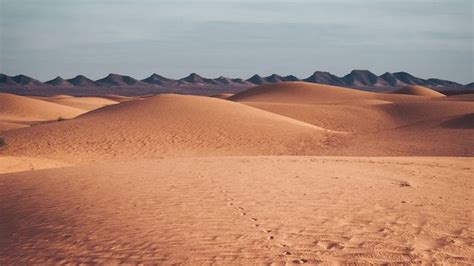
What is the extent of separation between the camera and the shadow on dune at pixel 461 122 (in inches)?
1147

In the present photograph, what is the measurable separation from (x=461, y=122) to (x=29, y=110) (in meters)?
43.1

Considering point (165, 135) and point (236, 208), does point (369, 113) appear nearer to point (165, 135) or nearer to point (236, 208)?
point (165, 135)

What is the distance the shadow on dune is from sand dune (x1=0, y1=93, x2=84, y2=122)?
1491 inches

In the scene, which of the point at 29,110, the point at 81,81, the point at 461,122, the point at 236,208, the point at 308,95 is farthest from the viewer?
the point at 81,81

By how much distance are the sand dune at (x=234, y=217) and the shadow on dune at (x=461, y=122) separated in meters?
16.7

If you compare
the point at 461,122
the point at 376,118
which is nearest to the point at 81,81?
the point at 376,118

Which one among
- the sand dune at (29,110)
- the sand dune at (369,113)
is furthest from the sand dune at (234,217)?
the sand dune at (29,110)

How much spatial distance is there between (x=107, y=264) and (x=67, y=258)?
71cm

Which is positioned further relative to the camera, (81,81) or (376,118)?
(81,81)

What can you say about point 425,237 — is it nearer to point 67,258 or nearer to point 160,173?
point 67,258

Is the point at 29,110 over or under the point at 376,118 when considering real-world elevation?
under

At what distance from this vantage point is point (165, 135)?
2731 cm

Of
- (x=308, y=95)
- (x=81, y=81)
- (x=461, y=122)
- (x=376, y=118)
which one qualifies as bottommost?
(x=376, y=118)

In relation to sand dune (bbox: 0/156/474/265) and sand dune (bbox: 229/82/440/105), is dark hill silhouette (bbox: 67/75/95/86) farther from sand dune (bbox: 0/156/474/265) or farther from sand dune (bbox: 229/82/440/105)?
sand dune (bbox: 0/156/474/265)
